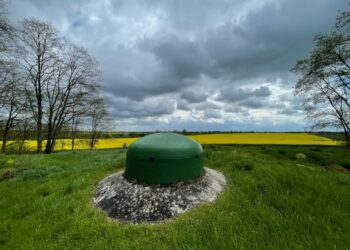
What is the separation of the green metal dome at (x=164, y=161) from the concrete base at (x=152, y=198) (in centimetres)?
21

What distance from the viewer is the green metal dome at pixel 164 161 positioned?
5988 millimetres

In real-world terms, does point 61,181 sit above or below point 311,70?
below

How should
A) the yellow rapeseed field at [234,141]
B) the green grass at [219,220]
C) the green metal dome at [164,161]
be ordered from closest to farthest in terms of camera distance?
the green grass at [219,220] < the green metal dome at [164,161] < the yellow rapeseed field at [234,141]

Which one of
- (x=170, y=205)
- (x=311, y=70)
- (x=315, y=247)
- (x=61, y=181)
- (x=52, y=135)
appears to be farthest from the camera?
(x=52, y=135)

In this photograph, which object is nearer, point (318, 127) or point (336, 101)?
point (336, 101)

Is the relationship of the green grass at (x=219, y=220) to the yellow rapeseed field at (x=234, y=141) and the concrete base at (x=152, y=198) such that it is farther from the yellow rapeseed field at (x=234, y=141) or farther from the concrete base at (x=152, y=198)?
the yellow rapeseed field at (x=234, y=141)

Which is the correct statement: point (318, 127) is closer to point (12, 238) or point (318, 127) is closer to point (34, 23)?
point (12, 238)

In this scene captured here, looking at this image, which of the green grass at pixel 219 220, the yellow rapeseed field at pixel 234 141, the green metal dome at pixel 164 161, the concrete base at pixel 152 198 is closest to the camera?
the green grass at pixel 219 220

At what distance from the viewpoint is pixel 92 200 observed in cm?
627

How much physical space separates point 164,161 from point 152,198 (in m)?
0.93

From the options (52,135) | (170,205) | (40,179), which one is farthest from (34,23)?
(170,205)

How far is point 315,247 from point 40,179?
30.5 ft

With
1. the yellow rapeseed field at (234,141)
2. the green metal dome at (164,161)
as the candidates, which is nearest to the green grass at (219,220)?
the green metal dome at (164,161)

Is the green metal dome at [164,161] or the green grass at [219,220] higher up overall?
the green metal dome at [164,161]
